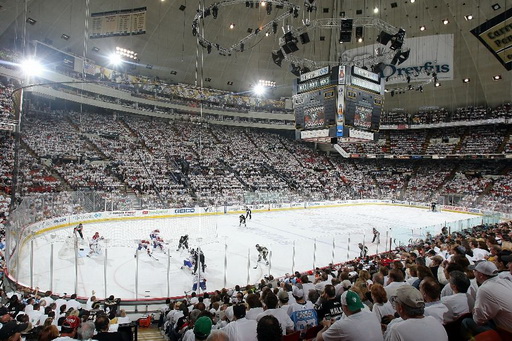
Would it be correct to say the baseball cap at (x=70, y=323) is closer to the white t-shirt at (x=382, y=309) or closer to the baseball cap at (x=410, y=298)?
the white t-shirt at (x=382, y=309)

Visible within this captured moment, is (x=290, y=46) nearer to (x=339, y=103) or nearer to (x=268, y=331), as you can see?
(x=339, y=103)

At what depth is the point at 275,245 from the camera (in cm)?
1945

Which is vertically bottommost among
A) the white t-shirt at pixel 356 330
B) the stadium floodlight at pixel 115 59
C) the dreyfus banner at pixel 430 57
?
the white t-shirt at pixel 356 330

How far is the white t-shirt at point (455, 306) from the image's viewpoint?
3.77 metres

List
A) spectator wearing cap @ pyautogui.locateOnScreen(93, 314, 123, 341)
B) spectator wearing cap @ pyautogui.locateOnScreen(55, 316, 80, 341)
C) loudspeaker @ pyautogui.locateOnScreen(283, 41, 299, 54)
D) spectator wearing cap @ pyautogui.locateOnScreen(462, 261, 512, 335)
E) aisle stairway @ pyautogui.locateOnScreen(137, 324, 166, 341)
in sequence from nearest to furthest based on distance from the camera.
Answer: spectator wearing cap @ pyautogui.locateOnScreen(462, 261, 512, 335) < spectator wearing cap @ pyautogui.locateOnScreen(93, 314, 123, 341) < spectator wearing cap @ pyautogui.locateOnScreen(55, 316, 80, 341) < aisle stairway @ pyautogui.locateOnScreen(137, 324, 166, 341) < loudspeaker @ pyautogui.locateOnScreen(283, 41, 299, 54)

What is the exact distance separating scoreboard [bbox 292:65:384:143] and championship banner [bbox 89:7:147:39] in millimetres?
16379

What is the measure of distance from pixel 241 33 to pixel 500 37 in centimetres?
2958

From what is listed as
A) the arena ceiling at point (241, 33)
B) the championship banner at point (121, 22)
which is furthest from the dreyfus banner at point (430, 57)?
the championship banner at point (121, 22)

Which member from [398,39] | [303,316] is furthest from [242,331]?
[398,39]

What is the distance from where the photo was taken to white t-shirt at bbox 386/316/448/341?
2634 mm

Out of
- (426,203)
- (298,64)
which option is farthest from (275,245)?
(426,203)

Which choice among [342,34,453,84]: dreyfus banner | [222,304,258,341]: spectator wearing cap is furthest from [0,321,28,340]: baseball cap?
[342,34,453,84]: dreyfus banner

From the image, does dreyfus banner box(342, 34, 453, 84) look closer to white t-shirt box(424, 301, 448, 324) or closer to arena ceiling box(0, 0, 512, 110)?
arena ceiling box(0, 0, 512, 110)

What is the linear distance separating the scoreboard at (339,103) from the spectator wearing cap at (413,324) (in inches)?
635
